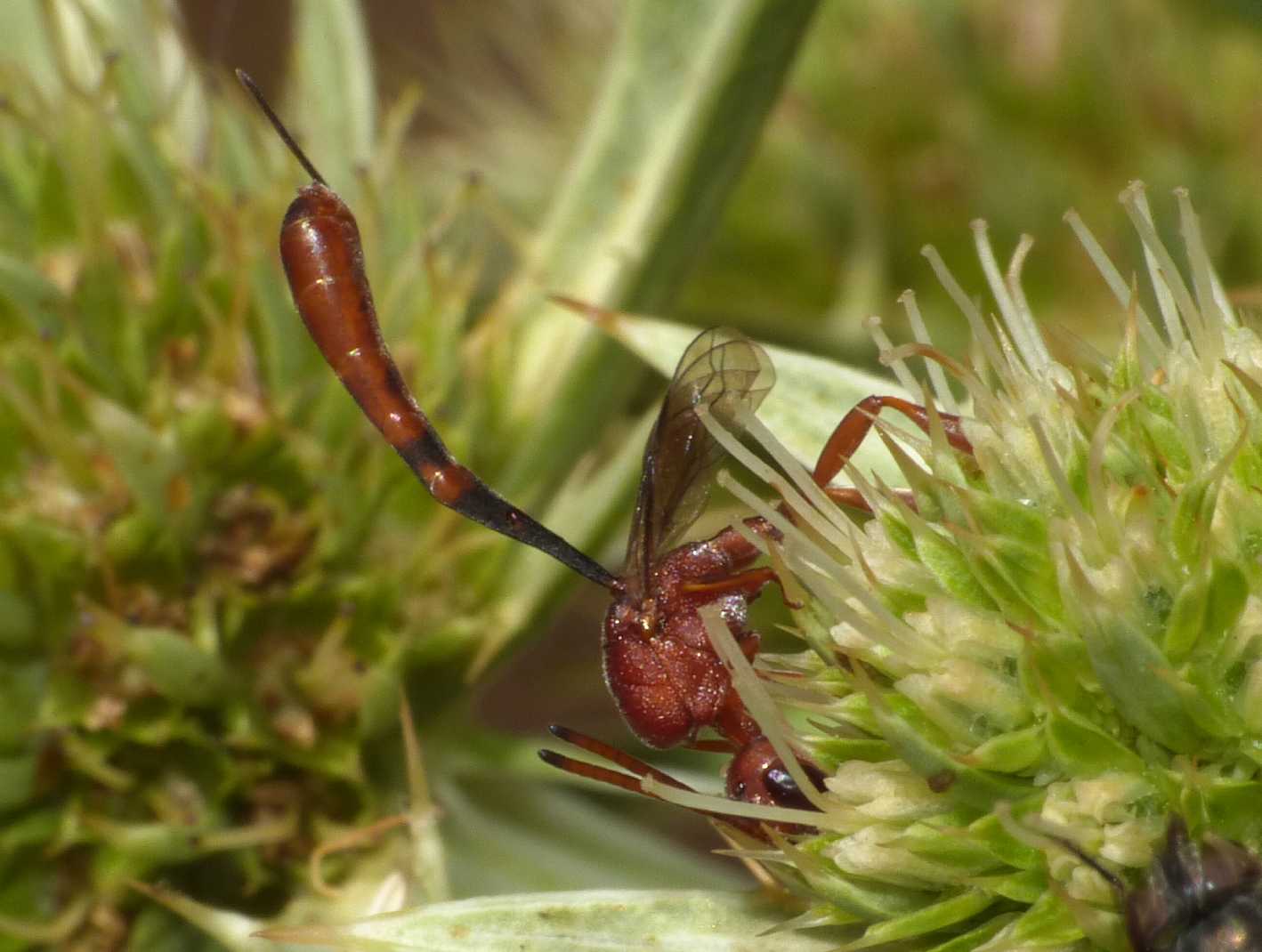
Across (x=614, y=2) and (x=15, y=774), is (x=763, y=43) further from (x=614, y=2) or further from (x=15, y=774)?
(x=614, y=2)

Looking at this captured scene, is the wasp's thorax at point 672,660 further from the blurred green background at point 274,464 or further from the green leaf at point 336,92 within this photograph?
the green leaf at point 336,92

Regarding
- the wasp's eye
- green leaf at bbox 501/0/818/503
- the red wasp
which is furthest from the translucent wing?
green leaf at bbox 501/0/818/503

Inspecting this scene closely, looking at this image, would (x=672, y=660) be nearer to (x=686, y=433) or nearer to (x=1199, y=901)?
(x=686, y=433)

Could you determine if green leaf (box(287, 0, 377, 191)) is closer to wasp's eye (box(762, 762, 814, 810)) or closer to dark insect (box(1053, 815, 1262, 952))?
wasp's eye (box(762, 762, 814, 810))

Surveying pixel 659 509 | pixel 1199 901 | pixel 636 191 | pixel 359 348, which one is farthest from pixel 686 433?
pixel 636 191

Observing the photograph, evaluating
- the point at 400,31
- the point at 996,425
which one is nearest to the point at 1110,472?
the point at 996,425

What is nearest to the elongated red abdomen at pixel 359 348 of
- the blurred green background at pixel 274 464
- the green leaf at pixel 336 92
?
the blurred green background at pixel 274 464
